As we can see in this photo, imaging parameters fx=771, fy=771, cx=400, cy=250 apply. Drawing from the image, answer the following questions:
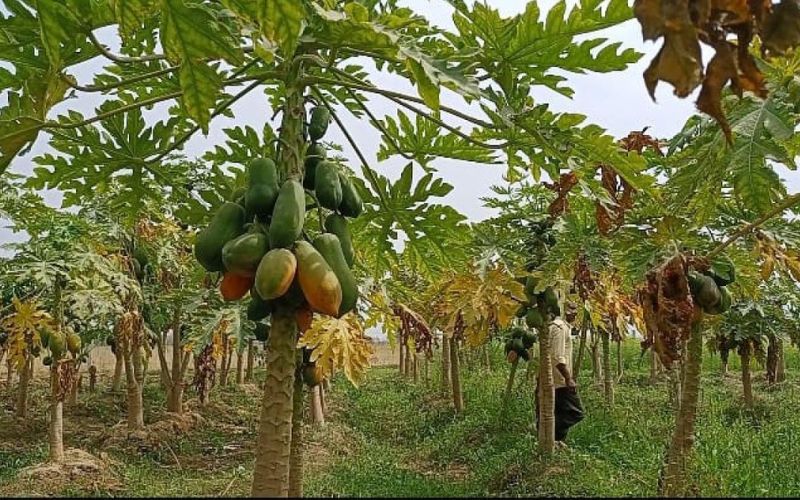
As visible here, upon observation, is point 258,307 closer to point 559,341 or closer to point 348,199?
point 348,199

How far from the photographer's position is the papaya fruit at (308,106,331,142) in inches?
106

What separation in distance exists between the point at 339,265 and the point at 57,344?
5.45 m

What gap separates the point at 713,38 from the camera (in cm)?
121

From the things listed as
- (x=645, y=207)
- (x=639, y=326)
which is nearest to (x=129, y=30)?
(x=645, y=207)

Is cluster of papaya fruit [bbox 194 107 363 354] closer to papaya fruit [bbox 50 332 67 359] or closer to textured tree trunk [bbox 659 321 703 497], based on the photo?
textured tree trunk [bbox 659 321 703 497]

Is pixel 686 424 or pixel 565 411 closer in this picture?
pixel 686 424

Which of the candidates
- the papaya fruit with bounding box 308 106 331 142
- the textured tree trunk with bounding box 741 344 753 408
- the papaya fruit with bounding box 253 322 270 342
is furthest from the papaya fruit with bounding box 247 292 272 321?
the textured tree trunk with bounding box 741 344 753 408

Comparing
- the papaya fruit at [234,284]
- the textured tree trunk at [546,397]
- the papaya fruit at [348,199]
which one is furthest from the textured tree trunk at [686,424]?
the textured tree trunk at [546,397]

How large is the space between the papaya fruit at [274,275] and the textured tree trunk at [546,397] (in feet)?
14.3

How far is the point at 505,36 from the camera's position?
245cm

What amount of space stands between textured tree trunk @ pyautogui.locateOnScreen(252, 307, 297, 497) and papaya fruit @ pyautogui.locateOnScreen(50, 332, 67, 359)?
5.41 meters

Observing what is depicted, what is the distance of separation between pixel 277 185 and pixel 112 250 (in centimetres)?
569

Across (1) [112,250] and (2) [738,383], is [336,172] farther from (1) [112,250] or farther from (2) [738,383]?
(2) [738,383]

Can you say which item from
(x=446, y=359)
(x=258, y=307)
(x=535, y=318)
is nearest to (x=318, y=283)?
(x=258, y=307)
